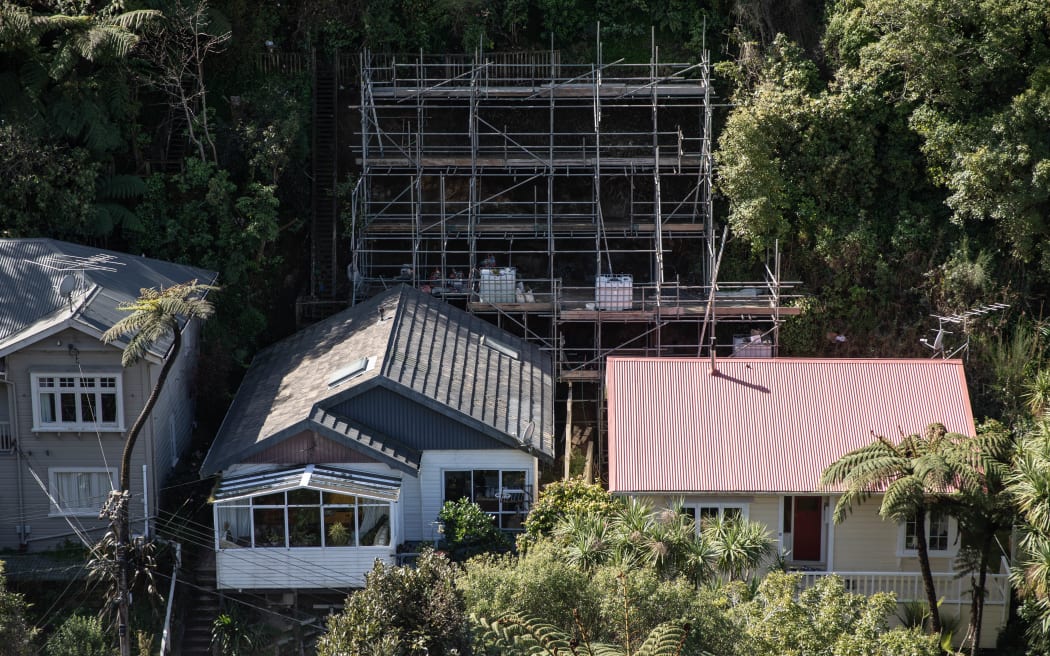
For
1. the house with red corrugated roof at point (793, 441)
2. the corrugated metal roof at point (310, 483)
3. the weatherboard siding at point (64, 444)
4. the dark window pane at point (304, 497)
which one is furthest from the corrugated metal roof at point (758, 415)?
the weatherboard siding at point (64, 444)

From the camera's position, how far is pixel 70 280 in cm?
2814

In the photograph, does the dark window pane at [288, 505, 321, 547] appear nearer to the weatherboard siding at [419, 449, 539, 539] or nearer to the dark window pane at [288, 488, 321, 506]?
the dark window pane at [288, 488, 321, 506]

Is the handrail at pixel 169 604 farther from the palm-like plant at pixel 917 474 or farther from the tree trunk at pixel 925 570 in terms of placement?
the tree trunk at pixel 925 570

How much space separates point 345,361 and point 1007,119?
690 inches

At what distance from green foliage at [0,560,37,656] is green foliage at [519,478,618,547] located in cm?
953

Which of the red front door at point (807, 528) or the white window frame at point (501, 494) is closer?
the red front door at point (807, 528)

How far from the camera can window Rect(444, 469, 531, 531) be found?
27297 millimetres

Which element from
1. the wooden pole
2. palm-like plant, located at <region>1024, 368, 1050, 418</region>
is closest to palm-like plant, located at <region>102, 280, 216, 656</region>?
the wooden pole

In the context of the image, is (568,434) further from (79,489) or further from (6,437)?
(6,437)

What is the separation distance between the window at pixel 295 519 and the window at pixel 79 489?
143 inches

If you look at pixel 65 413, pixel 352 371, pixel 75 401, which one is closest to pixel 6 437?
pixel 65 413

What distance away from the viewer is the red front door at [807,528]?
1029 inches

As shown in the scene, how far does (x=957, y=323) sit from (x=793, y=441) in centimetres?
910

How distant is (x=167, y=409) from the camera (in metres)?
28.9
